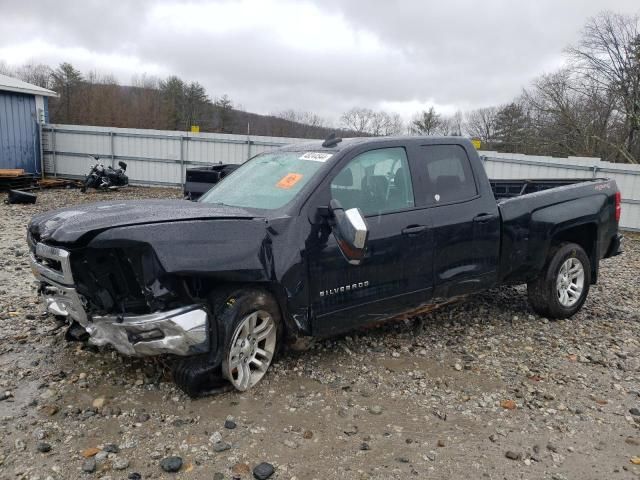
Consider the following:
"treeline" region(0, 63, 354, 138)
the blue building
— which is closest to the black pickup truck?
the blue building

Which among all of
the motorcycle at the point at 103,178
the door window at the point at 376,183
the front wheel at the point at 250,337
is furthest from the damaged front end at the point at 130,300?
the motorcycle at the point at 103,178

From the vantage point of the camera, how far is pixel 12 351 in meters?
4.12

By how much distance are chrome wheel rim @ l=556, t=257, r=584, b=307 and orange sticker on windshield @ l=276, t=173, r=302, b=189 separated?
116 inches

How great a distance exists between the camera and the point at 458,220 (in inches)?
172

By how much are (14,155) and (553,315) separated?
18385mm

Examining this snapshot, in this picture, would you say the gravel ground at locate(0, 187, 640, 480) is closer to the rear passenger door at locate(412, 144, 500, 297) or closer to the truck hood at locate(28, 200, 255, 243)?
the rear passenger door at locate(412, 144, 500, 297)

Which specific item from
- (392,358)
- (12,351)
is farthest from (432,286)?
(12,351)

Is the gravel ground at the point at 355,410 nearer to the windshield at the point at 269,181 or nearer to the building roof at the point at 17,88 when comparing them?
the windshield at the point at 269,181

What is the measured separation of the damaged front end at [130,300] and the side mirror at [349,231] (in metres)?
0.96

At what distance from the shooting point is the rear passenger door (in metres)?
4.28

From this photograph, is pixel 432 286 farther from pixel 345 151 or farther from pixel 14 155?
pixel 14 155

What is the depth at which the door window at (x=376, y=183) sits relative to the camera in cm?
384

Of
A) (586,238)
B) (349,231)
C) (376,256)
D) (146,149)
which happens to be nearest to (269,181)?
(376,256)

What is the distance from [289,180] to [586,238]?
11.4ft
